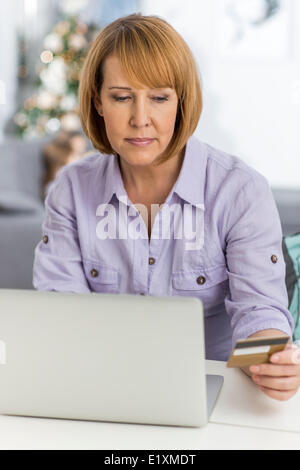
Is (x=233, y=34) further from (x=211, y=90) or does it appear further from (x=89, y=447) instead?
(x=89, y=447)

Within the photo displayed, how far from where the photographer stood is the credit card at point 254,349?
79 cm

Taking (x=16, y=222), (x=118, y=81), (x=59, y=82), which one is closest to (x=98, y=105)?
(x=118, y=81)

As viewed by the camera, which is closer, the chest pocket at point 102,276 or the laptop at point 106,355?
the laptop at point 106,355

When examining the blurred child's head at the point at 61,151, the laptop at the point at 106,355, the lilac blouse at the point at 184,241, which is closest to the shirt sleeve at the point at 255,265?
the lilac blouse at the point at 184,241

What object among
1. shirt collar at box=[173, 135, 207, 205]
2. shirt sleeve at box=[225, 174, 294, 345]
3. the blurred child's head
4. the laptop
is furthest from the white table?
the blurred child's head

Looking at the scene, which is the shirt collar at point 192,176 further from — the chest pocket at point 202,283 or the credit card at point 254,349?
the credit card at point 254,349

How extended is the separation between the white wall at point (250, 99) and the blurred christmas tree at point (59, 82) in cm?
76

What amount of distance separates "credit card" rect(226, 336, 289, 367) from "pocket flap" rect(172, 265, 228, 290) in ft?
1.27

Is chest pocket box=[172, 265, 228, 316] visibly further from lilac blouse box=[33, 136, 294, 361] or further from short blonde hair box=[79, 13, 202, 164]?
short blonde hair box=[79, 13, 202, 164]

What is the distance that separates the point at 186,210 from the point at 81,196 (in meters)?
0.23

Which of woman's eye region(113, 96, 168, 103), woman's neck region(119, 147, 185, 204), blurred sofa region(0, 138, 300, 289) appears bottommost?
blurred sofa region(0, 138, 300, 289)

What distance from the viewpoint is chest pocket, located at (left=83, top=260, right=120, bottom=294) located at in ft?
4.16

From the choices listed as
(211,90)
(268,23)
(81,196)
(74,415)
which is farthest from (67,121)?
(74,415)

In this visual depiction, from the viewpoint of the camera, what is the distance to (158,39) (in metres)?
1.10
